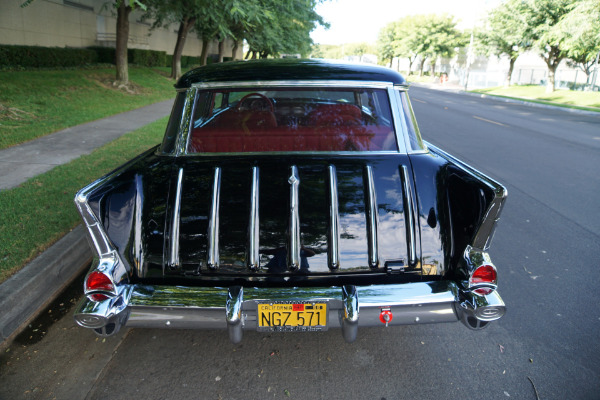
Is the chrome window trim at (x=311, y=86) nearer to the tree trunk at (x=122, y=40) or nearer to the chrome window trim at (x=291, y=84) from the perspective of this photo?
the chrome window trim at (x=291, y=84)

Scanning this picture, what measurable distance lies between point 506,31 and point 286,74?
34.0 meters

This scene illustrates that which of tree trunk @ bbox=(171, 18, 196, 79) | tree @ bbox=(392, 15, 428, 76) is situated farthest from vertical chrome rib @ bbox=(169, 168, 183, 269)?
tree @ bbox=(392, 15, 428, 76)

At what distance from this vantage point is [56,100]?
38.8ft

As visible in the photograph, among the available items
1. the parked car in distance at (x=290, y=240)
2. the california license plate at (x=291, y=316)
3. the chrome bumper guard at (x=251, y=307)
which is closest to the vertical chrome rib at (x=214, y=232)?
the parked car in distance at (x=290, y=240)

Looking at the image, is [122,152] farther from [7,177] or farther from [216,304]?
[216,304]

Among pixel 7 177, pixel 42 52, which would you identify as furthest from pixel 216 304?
pixel 42 52

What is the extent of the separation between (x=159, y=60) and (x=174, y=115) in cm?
2821

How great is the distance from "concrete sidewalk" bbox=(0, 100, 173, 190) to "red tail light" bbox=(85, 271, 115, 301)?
3.85 metres

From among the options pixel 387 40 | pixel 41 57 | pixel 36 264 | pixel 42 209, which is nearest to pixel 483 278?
pixel 36 264

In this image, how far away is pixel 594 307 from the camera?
333cm

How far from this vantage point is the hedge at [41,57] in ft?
53.0

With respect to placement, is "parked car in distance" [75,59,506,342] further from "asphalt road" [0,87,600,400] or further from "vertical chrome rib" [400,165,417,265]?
"asphalt road" [0,87,600,400]

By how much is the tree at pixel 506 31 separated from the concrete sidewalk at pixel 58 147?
91.6 feet

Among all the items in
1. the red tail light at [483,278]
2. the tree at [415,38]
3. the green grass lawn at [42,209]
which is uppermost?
the tree at [415,38]
